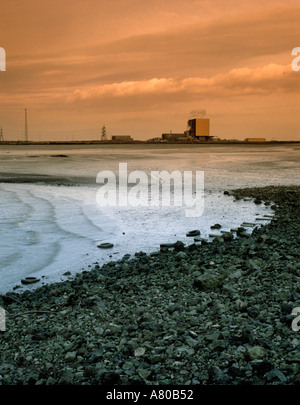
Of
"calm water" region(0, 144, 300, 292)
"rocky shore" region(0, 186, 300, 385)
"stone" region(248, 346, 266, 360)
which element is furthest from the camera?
"calm water" region(0, 144, 300, 292)

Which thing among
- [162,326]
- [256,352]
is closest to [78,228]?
[162,326]

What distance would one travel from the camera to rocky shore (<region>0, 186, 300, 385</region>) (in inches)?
185

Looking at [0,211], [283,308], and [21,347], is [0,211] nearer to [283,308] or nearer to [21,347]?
[21,347]

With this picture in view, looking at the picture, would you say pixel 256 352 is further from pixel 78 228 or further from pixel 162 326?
pixel 78 228

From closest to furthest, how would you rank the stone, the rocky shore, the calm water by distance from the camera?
the rocky shore → the stone → the calm water

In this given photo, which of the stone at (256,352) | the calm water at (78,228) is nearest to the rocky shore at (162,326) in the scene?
Result: the stone at (256,352)

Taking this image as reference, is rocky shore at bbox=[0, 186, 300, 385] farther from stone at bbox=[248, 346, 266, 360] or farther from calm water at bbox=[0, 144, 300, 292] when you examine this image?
calm water at bbox=[0, 144, 300, 292]

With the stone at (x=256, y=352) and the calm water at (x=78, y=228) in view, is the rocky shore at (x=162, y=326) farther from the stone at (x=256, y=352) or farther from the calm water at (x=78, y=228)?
the calm water at (x=78, y=228)

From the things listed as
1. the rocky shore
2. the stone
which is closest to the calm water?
the rocky shore

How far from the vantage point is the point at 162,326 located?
18.9ft

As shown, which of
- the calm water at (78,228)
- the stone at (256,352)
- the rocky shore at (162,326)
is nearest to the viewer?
the rocky shore at (162,326)

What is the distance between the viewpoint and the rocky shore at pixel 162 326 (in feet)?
15.4
